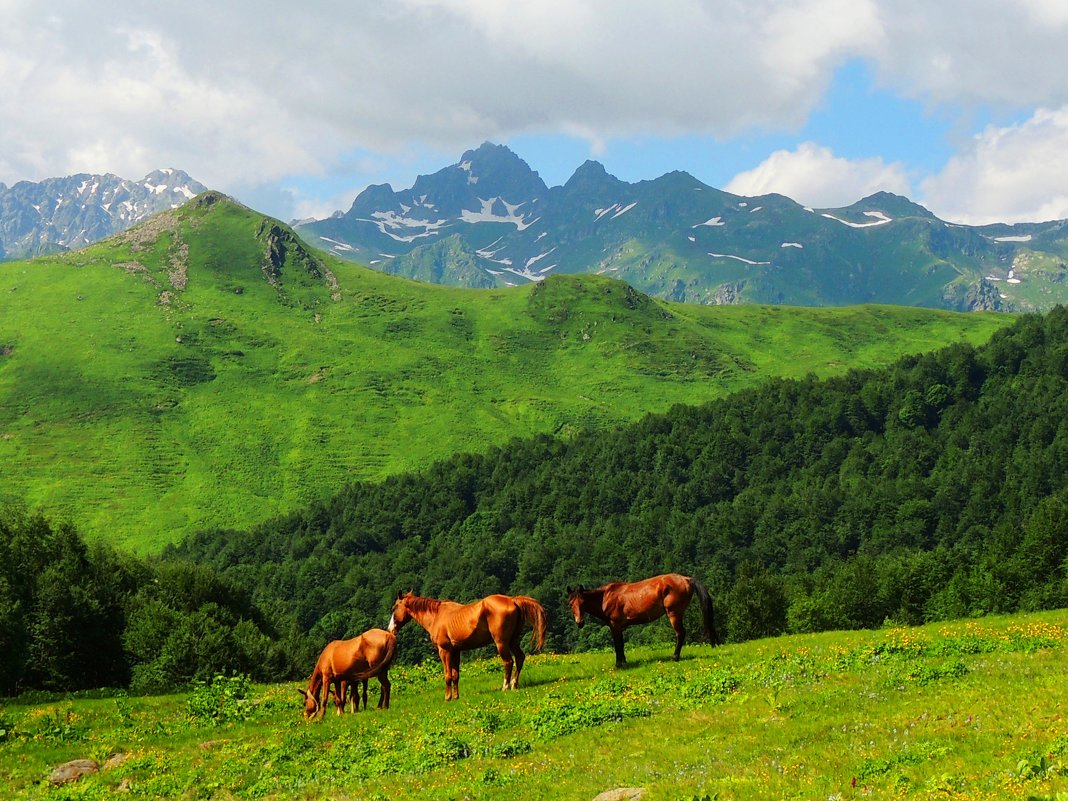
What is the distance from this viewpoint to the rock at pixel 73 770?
22875 millimetres

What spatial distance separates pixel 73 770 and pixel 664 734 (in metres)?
16.5

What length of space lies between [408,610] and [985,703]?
60.4ft

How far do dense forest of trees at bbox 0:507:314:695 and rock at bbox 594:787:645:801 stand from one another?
3041 cm

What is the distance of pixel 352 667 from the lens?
27.6 m

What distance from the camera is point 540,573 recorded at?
192 metres

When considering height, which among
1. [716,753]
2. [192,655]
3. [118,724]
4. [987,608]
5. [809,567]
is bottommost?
[809,567]

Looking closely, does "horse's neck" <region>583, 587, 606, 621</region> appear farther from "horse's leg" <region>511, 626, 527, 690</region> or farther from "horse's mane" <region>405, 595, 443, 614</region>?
"horse's mane" <region>405, 595, 443, 614</region>

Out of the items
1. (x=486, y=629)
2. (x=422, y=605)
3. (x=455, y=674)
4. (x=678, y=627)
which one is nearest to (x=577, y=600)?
(x=678, y=627)

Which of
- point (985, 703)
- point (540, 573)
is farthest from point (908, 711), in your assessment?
point (540, 573)

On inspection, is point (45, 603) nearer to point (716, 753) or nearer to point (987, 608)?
point (716, 753)

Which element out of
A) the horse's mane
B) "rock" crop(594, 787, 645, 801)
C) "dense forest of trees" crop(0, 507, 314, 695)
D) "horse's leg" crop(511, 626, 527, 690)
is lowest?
"dense forest of trees" crop(0, 507, 314, 695)

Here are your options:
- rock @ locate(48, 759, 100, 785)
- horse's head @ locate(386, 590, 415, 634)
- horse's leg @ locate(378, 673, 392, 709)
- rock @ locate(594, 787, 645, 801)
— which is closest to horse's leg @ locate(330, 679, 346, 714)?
horse's leg @ locate(378, 673, 392, 709)

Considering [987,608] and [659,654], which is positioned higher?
[659,654]

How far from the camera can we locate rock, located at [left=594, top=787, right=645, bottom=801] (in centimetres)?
1502
